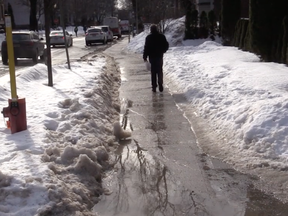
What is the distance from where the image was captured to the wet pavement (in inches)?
195

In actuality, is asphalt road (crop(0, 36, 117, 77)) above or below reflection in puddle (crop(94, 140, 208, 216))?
above

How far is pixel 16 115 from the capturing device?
682 cm

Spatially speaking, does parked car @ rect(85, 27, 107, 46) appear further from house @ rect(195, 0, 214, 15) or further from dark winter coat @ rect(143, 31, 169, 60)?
dark winter coat @ rect(143, 31, 169, 60)

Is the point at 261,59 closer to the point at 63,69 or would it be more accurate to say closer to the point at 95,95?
the point at 63,69

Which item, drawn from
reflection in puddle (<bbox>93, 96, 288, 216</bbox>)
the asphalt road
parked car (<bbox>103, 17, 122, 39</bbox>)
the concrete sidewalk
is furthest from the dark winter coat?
parked car (<bbox>103, 17, 122, 39</bbox>)

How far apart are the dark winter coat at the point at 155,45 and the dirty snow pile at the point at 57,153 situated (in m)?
1.77

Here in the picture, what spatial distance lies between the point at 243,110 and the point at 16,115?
3664 millimetres

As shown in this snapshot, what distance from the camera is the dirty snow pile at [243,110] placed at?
6.34 meters

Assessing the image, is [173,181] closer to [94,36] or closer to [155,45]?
[155,45]

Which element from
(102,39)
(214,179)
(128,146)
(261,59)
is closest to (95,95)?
(128,146)

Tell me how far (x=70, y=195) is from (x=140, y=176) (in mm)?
1305

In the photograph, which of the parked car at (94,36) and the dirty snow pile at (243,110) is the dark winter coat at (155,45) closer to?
the dirty snow pile at (243,110)

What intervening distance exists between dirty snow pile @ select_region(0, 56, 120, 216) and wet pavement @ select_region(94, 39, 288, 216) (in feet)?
0.89

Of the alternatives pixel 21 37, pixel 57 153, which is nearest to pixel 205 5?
pixel 21 37
